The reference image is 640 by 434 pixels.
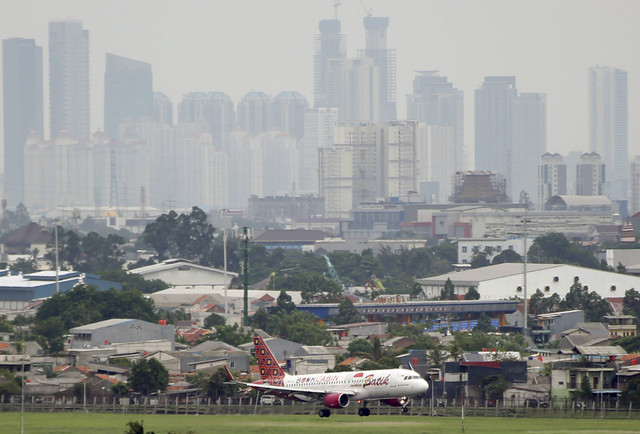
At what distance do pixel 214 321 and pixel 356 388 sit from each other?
54.7 meters

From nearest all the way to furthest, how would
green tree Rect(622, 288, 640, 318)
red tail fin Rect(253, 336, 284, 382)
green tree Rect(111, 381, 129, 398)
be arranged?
1. red tail fin Rect(253, 336, 284, 382)
2. green tree Rect(111, 381, 129, 398)
3. green tree Rect(622, 288, 640, 318)

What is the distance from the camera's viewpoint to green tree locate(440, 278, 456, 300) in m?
129

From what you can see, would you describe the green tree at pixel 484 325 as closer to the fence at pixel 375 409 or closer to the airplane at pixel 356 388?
the fence at pixel 375 409

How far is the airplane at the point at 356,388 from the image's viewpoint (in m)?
54.8

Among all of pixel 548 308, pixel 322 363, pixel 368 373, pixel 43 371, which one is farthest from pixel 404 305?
pixel 368 373

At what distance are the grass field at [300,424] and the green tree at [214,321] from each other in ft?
164

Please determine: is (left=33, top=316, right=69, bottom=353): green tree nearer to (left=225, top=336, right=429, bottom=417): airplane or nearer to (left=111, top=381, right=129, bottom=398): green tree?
(left=111, top=381, right=129, bottom=398): green tree

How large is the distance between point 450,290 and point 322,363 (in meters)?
48.2

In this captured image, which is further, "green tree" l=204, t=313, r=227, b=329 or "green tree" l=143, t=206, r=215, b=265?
"green tree" l=143, t=206, r=215, b=265

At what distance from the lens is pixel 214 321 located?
109625 millimetres

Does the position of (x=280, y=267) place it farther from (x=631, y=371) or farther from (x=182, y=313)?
(x=631, y=371)

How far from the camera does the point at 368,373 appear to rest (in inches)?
2190

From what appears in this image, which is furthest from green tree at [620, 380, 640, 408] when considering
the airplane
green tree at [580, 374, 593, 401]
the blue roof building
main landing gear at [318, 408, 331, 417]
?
the blue roof building

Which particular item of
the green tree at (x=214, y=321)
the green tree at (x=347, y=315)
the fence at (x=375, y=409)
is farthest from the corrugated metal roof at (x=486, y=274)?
the fence at (x=375, y=409)
